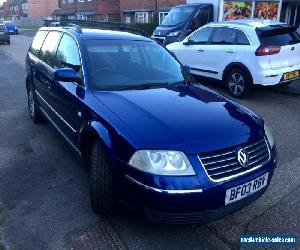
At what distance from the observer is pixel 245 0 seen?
14.4m

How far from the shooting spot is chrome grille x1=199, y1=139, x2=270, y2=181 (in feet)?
8.89

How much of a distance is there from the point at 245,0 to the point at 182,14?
8.99 ft

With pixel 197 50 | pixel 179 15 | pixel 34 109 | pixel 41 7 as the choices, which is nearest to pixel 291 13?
pixel 179 15

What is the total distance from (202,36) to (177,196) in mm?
7005

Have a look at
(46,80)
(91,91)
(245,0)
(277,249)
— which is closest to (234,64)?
(46,80)

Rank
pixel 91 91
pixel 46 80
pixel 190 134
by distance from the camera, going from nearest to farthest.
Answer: pixel 190 134
pixel 91 91
pixel 46 80

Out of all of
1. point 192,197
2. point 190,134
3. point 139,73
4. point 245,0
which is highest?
point 245,0

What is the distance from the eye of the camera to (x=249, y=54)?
7.50 metres

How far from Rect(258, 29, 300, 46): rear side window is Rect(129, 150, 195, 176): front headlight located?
5.49m

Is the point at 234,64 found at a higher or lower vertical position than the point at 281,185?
higher

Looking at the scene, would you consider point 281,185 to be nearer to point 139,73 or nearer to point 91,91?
point 139,73

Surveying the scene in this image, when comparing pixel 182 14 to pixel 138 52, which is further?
pixel 182 14

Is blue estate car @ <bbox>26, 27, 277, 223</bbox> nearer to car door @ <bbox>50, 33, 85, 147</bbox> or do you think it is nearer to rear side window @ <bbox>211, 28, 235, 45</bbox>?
car door @ <bbox>50, 33, 85, 147</bbox>

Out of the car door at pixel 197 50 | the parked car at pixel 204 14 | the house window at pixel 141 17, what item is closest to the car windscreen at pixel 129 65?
the car door at pixel 197 50
